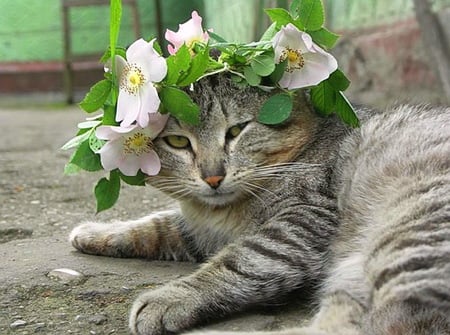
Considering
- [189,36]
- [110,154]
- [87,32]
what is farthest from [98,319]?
[87,32]

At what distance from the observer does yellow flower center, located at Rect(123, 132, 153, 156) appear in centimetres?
230

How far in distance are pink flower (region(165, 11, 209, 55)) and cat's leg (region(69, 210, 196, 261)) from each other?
630mm

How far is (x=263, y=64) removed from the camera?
7.63 ft

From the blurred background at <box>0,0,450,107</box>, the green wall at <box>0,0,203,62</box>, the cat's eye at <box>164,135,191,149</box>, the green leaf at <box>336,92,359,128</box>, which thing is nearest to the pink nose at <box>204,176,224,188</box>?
the cat's eye at <box>164,135,191,149</box>

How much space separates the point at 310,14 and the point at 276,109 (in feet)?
1.02

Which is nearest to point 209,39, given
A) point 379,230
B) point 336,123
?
point 336,123

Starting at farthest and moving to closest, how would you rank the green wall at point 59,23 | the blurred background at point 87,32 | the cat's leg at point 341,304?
the green wall at point 59,23 → the blurred background at point 87,32 → the cat's leg at point 341,304

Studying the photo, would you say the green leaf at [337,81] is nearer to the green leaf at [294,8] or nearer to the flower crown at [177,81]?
the flower crown at [177,81]

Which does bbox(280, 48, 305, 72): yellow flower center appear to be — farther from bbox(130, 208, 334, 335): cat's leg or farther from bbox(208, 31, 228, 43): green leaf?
bbox(130, 208, 334, 335): cat's leg

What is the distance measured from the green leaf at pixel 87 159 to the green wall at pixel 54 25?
862 centimetres

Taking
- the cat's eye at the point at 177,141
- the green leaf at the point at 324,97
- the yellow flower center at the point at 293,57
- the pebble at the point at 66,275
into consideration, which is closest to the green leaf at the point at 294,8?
the yellow flower center at the point at 293,57

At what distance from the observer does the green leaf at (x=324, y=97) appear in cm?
244

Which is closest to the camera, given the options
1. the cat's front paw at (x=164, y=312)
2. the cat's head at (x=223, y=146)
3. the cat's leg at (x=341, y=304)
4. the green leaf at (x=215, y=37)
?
the cat's leg at (x=341, y=304)

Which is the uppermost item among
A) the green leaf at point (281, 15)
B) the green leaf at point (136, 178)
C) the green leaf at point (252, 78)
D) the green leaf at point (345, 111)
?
the green leaf at point (281, 15)
